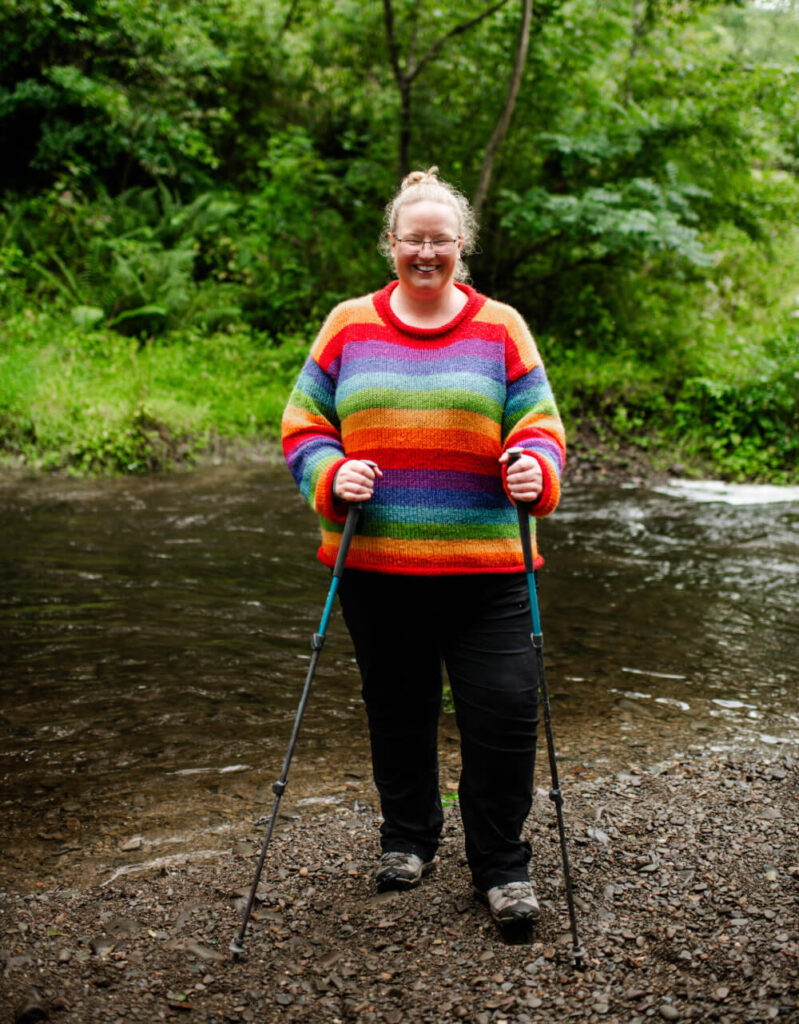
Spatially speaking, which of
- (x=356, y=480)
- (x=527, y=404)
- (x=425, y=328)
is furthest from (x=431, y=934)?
(x=425, y=328)

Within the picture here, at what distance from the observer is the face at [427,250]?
2.60m

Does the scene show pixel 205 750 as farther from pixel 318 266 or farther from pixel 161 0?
pixel 161 0

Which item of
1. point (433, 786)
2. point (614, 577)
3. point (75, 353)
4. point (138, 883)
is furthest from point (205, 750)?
point (75, 353)

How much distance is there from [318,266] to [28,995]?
12.6 meters

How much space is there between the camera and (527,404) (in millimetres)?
2646

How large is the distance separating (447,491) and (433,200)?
2.81ft

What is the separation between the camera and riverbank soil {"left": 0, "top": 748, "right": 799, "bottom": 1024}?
2.24 meters

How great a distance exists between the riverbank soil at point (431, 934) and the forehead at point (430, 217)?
2.03 meters

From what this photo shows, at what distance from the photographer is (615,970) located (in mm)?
2359

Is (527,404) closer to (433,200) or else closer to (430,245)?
(430,245)

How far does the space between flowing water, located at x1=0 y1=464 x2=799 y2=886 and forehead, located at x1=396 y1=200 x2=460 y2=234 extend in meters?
2.14

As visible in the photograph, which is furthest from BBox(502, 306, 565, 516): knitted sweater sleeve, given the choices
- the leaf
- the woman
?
the leaf

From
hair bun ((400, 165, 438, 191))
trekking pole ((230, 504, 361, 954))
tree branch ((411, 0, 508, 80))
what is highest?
tree branch ((411, 0, 508, 80))

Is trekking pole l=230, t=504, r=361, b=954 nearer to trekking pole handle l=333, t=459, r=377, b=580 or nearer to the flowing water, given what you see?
trekking pole handle l=333, t=459, r=377, b=580
